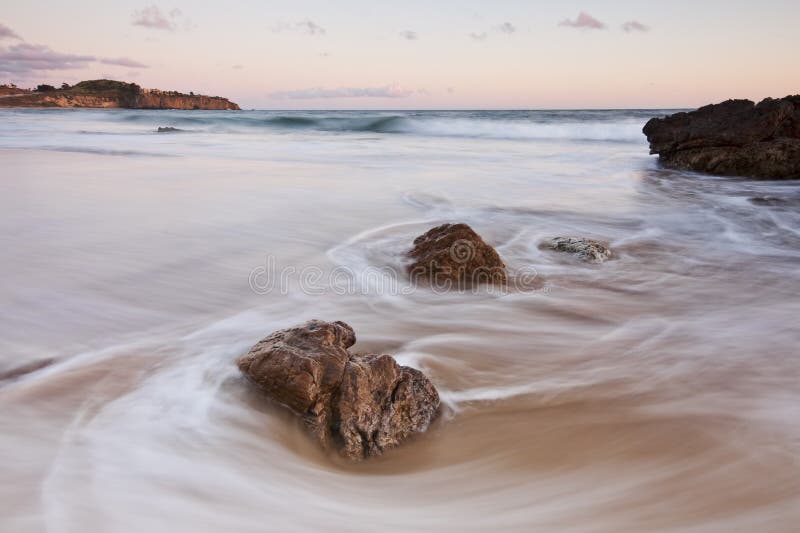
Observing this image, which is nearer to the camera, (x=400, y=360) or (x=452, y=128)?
(x=400, y=360)

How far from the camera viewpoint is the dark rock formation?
4.28m

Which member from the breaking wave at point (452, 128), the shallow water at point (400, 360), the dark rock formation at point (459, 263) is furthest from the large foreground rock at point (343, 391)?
the breaking wave at point (452, 128)

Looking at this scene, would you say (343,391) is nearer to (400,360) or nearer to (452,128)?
(400,360)

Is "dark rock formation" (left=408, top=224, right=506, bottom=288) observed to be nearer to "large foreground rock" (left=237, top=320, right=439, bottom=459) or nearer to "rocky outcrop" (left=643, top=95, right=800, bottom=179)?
"large foreground rock" (left=237, top=320, right=439, bottom=459)

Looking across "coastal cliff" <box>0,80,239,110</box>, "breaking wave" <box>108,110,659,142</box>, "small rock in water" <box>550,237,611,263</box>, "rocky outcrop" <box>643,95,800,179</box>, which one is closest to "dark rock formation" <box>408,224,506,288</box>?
"small rock in water" <box>550,237,611,263</box>

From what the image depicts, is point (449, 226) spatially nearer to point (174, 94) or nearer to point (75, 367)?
point (75, 367)

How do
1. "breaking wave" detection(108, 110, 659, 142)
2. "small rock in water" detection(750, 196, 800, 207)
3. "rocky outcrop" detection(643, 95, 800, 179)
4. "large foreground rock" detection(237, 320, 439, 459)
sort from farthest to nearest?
1. "breaking wave" detection(108, 110, 659, 142)
2. "rocky outcrop" detection(643, 95, 800, 179)
3. "small rock in water" detection(750, 196, 800, 207)
4. "large foreground rock" detection(237, 320, 439, 459)

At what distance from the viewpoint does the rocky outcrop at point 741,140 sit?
10.9 m

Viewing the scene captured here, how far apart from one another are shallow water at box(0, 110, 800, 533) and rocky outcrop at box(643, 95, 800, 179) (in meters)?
5.13

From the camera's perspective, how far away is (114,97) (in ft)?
310

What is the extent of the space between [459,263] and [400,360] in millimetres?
1382

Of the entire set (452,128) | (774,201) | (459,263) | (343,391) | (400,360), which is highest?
(452,128)

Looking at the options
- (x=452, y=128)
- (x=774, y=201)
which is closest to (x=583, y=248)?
(x=774, y=201)

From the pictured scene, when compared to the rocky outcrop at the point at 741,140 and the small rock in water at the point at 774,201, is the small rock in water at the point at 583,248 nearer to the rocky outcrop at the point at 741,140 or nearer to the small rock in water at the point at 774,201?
the small rock in water at the point at 774,201
